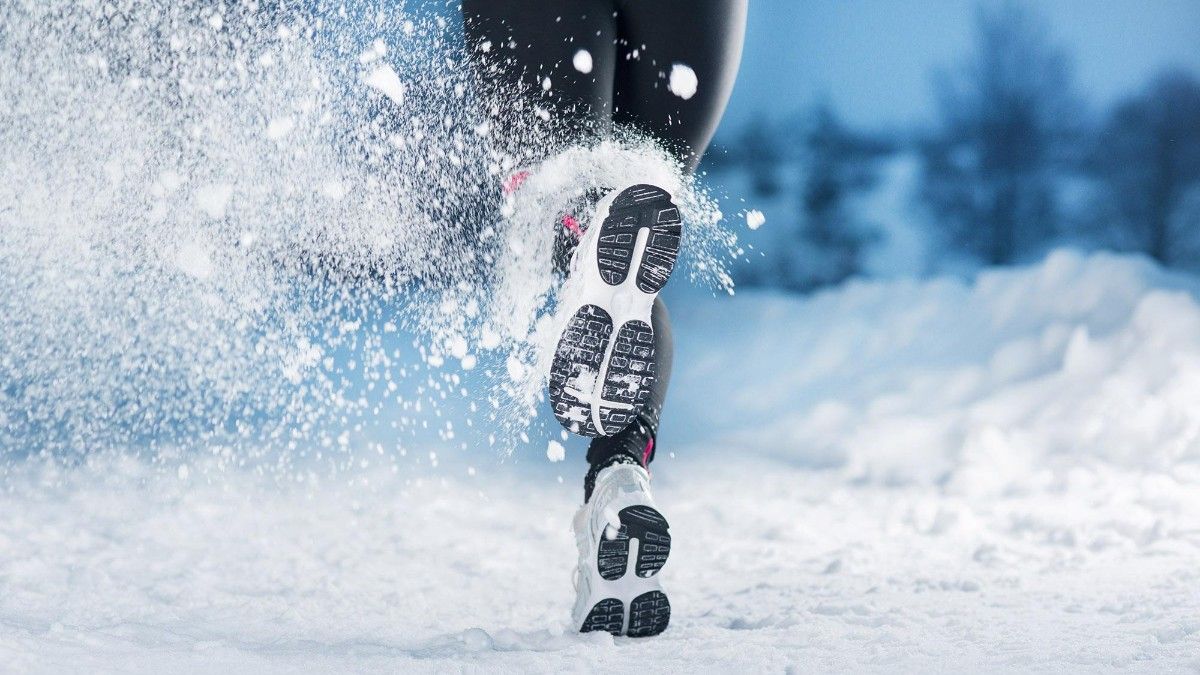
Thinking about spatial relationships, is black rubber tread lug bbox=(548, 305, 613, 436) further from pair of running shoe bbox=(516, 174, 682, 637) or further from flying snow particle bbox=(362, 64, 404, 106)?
flying snow particle bbox=(362, 64, 404, 106)

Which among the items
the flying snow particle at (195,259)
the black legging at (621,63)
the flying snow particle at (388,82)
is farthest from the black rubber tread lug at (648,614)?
the flying snow particle at (195,259)

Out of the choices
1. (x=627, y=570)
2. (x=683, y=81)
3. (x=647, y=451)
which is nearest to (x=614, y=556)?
(x=627, y=570)

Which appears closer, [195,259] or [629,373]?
[629,373]

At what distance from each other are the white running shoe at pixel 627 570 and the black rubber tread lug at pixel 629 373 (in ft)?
0.31

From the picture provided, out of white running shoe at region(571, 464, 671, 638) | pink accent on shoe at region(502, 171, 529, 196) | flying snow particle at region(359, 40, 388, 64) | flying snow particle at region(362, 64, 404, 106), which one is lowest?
white running shoe at region(571, 464, 671, 638)

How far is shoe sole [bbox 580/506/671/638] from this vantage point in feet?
3.72

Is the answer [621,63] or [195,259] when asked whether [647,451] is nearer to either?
[621,63]

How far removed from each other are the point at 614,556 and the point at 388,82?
0.95 meters

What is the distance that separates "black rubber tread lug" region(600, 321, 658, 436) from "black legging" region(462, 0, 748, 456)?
0.06m

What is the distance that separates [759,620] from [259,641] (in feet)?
1.98

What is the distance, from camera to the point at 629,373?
45.0 inches

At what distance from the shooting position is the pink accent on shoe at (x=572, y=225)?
1.25m

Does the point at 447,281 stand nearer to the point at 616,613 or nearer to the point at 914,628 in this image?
the point at 616,613

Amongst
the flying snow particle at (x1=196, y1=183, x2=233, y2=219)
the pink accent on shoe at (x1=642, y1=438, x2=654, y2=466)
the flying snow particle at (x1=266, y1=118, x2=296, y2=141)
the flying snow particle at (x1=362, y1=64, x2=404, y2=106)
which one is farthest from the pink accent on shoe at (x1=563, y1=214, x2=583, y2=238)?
the flying snow particle at (x1=196, y1=183, x2=233, y2=219)
